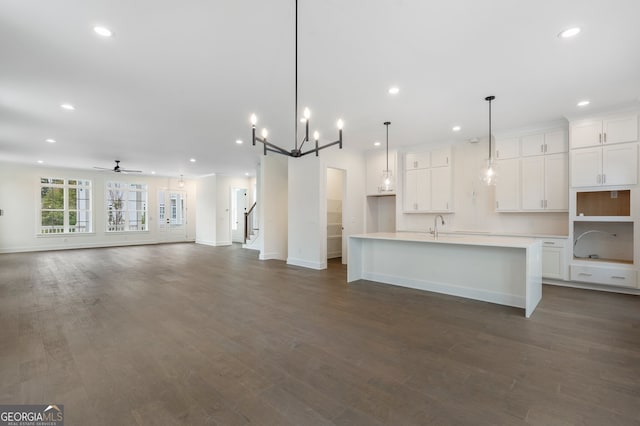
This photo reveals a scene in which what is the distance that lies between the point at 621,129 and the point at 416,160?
335 centimetres

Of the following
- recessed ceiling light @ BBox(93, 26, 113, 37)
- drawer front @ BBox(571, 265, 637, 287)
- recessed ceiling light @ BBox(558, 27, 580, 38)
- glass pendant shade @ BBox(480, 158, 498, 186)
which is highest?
recessed ceiling light @ BBox(93, 26, 113, 37)

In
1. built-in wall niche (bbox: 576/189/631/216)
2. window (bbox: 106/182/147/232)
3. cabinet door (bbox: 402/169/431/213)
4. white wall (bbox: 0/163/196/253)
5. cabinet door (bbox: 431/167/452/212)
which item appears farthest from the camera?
window (bbox: 106/182/147/232)

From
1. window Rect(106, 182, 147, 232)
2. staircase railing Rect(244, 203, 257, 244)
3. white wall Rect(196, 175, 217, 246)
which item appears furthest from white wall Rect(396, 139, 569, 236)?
window Rect(106, 182, 147, 232)

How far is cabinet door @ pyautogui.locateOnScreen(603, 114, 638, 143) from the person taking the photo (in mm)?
4461

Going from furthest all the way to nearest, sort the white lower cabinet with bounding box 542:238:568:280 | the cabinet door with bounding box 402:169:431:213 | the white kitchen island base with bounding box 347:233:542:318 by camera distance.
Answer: the cabinet door with bounding box 402:169:431:213 → the white lower cabinet with bounding box 542:238:568:280 → the white kitchen island base with bounding box 347:233:542:318

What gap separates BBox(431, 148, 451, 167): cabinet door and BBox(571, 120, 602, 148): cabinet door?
2088mm

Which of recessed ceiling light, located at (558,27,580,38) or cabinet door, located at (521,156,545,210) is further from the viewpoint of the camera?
cabinet door, located at (521,156,545,210)

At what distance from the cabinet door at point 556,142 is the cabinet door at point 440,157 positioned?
1701 millimetres

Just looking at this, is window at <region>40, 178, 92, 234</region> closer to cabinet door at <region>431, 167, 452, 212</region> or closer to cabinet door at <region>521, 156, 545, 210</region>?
cabinet door at <region>431, 167, 452, 212</region>

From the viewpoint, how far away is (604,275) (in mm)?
4715

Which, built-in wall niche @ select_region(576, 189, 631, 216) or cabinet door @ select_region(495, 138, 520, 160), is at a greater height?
cabinet door @ select_region(495, 138, 520, 160)

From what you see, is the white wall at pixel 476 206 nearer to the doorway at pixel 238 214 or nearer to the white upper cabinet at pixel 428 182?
the white upper cabinet at pixel 428 182

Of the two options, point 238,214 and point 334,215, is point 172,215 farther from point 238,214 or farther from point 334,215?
point 334,215

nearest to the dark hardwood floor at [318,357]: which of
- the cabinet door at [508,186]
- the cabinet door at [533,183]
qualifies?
the cabinet door at [533,183]
